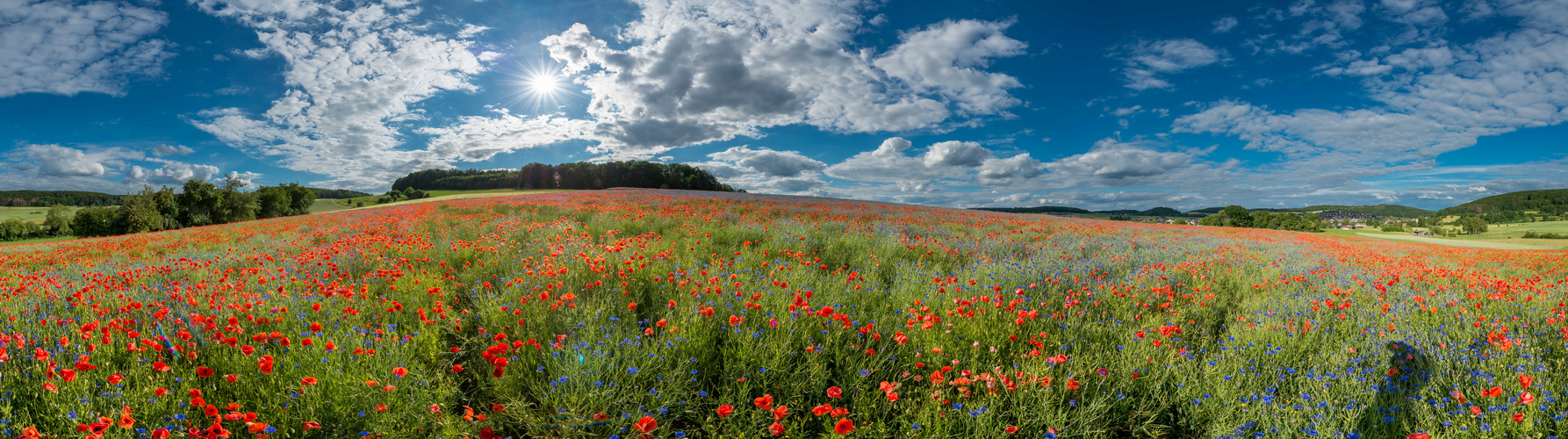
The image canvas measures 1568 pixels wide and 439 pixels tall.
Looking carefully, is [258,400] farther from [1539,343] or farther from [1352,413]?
→ [1539,343]

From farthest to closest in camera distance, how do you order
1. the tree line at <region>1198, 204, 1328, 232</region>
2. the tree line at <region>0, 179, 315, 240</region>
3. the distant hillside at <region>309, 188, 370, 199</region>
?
the distant hillside at <region>309, 188, 370, 199</region> < the tree line at <region>1198, 204, 1328, 232</region> < the tree line at <region>0, 179, 315, 240</region>

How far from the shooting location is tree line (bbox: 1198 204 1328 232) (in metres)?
56.8

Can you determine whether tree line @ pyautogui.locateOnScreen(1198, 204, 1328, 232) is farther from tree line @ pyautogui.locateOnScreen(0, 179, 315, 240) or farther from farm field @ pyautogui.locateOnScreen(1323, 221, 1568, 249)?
tree line @ pyautogui.locateOnScreen(0, 179, 315, 240)

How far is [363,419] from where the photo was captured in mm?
2723

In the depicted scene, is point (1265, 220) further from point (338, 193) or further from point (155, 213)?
point (338, 193)

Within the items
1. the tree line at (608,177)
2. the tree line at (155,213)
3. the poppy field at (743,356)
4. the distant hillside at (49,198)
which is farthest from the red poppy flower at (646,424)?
the distant hillside at (49,198)

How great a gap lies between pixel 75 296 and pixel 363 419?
4621 mm

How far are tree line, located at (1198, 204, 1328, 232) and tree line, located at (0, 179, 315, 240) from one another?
3744 inches

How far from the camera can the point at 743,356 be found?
3199 mm

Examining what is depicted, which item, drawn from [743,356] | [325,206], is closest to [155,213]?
[325,206]

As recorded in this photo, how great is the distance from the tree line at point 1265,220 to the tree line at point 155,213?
95099mm

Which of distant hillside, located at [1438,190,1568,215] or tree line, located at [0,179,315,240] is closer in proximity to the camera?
tree line, located at [0,179,315,240]

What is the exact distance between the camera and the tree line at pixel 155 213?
1640 inches

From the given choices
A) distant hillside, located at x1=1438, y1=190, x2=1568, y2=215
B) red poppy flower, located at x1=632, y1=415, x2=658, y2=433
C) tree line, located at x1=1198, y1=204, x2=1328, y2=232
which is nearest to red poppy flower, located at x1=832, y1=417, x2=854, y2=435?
red poppy flower, located at x1=632, y1=415, x2=658, y2=433
